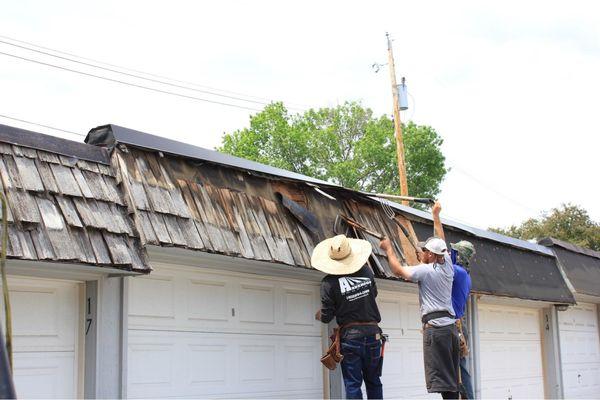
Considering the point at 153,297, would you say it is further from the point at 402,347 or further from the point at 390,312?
the point at 402,347

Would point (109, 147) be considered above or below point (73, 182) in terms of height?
above

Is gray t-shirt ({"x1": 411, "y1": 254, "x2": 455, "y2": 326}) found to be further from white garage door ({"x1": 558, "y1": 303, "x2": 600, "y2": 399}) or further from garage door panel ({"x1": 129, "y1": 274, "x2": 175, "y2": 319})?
white garage door ({"x1": 558, "y1": 303, "x2": 600, "y2": 399})

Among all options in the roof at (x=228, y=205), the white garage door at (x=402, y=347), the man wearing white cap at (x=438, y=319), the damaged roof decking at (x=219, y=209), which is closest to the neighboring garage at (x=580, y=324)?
the white garage door at (x=402, y=347)

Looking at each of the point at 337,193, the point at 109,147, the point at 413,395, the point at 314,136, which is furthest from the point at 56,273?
the point at 314,136

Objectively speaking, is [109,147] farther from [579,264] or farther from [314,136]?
[314,136]

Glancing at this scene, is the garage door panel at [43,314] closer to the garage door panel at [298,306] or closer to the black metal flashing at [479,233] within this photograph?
the garage door panel at [298,306]

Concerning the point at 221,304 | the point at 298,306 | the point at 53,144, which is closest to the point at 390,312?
the point at 298,306

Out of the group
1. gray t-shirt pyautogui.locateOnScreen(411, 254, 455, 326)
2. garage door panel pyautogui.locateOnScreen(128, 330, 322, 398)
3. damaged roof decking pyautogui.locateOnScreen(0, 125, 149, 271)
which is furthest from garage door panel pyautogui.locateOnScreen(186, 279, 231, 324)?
gray t-shirt pyautogui.locateOnScreen(411, 254, 455, 326)

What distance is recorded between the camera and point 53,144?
709cm

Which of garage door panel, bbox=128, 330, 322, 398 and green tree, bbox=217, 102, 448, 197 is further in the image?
green tree, bbox=217, 102, 448, 197

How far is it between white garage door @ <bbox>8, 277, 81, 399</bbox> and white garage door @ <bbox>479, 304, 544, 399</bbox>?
810cm

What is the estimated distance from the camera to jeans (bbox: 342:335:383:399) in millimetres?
8086

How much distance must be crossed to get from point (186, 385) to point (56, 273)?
1.93 meters

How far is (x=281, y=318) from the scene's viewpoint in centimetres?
949
